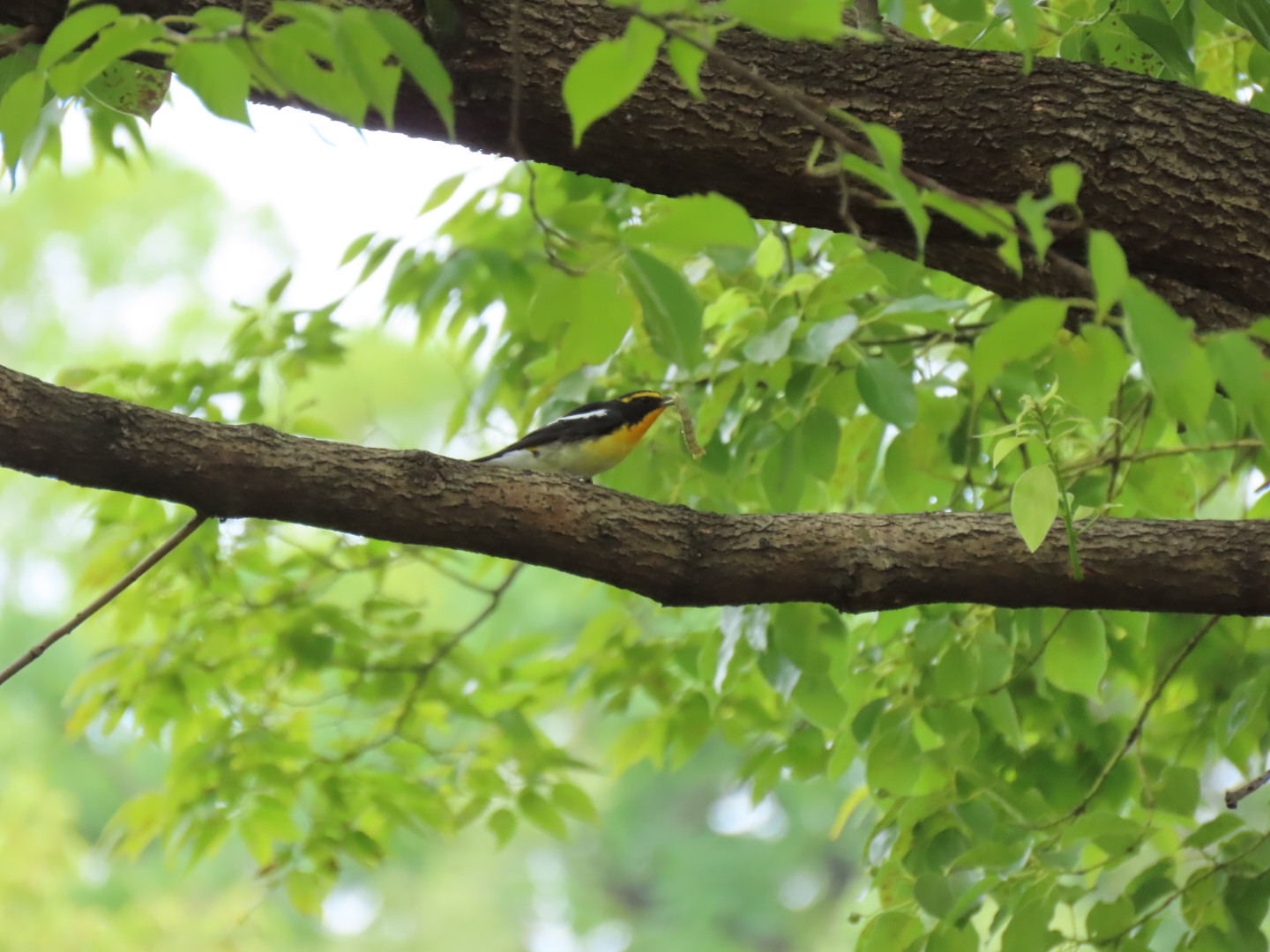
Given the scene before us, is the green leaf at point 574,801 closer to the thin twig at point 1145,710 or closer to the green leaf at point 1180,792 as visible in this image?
the thin twig at point 1145,710

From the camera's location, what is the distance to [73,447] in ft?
6.63

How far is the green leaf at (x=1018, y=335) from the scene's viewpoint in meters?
1.18

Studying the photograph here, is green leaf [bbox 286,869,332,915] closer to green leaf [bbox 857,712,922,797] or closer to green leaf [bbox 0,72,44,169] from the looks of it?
green leaf [bbox 857,712,922,797]

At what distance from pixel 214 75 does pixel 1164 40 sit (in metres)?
1.80

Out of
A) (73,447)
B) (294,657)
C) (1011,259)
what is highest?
(1011,259)

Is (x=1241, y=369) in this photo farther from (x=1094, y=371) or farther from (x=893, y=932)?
(x=893, y=932)

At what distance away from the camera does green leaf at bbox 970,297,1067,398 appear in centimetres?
118

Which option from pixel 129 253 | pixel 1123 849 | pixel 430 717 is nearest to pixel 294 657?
pixel 430 717

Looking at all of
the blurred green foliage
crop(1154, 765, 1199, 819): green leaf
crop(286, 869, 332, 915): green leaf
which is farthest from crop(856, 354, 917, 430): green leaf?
crop(286, 869, 332, 915): green leaf

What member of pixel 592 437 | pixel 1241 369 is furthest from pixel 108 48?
pixel 592 437

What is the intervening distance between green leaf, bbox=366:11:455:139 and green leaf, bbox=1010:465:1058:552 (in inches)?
41.2

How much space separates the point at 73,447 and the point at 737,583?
4.08 ft

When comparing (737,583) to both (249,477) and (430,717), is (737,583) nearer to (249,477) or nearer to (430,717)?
(249,477)

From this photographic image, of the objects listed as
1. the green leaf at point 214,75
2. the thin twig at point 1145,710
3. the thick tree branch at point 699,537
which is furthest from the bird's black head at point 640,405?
the green leaf at point 214,75
